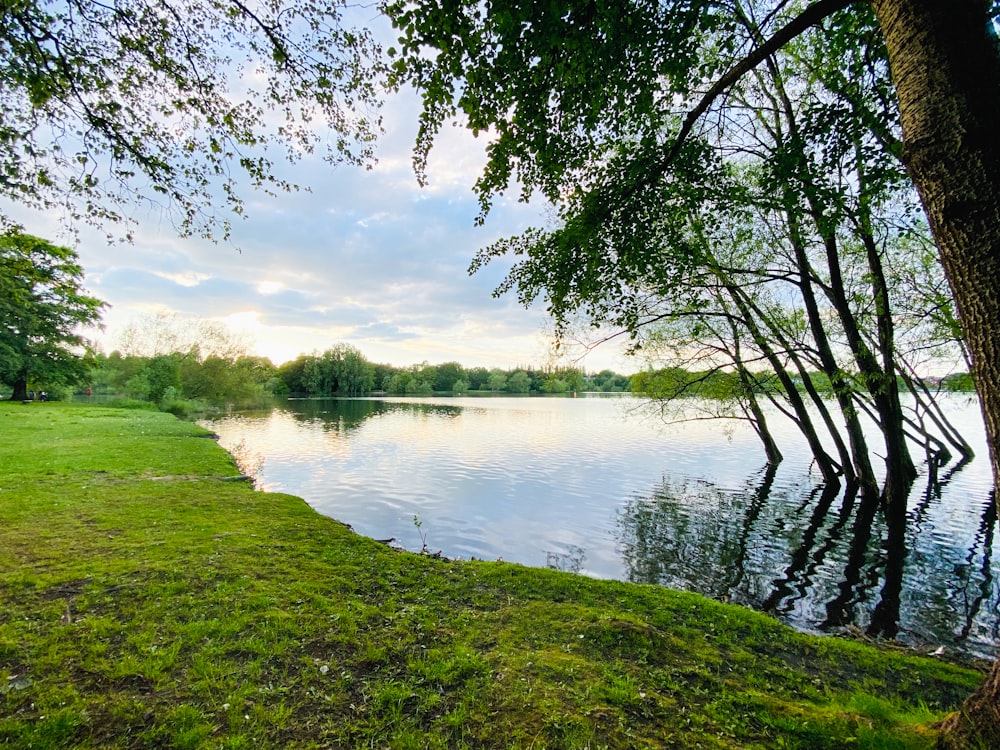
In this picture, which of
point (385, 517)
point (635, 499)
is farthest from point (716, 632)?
point (635, 499)

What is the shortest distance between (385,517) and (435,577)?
22.5ft

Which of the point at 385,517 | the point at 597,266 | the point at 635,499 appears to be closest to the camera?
the point at 597,266

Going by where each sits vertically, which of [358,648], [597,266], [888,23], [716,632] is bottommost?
[716,632]

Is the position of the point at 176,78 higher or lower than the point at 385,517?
higher

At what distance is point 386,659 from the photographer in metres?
3.90

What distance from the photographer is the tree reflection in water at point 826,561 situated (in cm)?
732

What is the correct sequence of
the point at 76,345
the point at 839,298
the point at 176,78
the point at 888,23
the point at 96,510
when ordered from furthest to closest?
the point at 76,345 < the point at 839,298 < the point at 96,510 < the point at 176,78 < the point at 888,23

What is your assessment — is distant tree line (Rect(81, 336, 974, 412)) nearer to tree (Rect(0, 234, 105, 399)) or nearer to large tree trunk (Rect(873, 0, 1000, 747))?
tree (Rect(0, 234, 105, 399))

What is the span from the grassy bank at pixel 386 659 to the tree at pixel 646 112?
1726 millimetres

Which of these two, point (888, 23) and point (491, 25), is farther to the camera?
point (491, 25)

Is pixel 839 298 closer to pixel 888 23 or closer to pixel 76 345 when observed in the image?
pixel 888 23

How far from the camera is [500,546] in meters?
10.4

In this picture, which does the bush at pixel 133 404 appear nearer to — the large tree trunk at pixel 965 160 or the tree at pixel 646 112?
the tree at pixel 646 112

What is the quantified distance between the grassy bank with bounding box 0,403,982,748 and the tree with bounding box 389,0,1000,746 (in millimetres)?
1726
